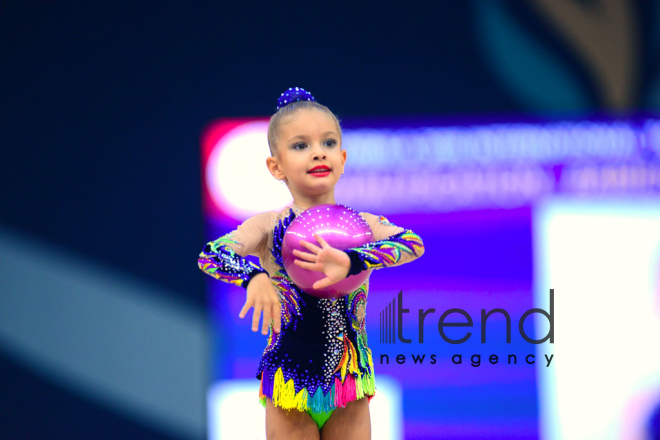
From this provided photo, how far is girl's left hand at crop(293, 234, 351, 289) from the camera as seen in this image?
1597 mm

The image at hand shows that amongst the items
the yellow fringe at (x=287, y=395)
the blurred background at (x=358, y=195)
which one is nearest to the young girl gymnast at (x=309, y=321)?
the yellow fringe at (x=287, y=395)

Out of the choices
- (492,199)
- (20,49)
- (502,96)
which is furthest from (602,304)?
(20,49)

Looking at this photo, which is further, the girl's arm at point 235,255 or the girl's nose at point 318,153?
the girl's nose at point 318,153

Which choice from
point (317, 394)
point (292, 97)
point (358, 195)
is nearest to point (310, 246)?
point (317, 394)

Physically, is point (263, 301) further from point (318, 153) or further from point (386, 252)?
point (318, 153)

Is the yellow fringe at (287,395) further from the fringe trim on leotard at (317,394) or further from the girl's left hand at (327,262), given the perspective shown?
the girl's left hand at (327,262)

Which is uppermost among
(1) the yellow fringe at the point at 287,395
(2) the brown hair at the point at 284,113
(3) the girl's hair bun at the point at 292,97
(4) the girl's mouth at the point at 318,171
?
(3) the girl's hair bun at the point at 292,97

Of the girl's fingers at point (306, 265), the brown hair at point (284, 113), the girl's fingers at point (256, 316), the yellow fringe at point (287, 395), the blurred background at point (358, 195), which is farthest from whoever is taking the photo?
the blurred background at point (358, 195)

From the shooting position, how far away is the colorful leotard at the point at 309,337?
5.73 feet

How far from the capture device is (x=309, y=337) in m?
1.78

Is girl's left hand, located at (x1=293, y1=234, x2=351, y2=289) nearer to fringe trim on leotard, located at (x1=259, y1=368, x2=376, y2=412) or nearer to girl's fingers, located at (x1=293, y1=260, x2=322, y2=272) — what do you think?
girl's fingers, located at (x1=293, y1=260, x2=322, y2=272)

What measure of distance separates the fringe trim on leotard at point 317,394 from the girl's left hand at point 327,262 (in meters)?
0.31

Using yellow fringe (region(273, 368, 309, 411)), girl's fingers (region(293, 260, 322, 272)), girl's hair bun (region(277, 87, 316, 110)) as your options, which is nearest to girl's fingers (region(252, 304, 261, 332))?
girl's fingers (region(293, 260, 322, 272))

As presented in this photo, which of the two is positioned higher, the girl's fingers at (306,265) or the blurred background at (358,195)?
the blurred background at (358,195)
